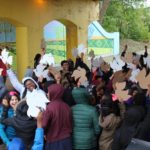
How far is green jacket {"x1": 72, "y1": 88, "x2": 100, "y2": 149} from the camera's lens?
434 centimetres

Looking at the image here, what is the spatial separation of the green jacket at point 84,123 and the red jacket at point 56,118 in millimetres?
98

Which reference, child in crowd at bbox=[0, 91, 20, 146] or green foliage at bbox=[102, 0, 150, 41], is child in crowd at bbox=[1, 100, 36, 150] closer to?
child in crowd at bbox=[0, 91, 20, 146]

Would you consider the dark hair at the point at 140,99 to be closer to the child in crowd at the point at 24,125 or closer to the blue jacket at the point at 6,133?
the child in crowd at the point at 24,125

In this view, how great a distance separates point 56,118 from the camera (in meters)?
4.23

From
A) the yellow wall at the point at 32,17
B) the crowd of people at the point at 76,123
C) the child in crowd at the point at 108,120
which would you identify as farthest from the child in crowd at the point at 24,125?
the yellow wall at the point at 32,17

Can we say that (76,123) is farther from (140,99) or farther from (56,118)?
(140,99)

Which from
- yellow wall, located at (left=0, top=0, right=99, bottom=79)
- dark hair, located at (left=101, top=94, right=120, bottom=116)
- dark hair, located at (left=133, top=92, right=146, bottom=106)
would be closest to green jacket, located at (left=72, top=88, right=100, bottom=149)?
dark hair, located at (left=101, top=94, right=120, bottom=116)

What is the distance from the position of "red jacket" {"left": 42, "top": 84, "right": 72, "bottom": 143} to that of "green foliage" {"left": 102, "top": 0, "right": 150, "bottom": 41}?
24651 mm

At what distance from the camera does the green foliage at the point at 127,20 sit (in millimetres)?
28969

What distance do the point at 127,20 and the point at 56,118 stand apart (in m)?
26.9

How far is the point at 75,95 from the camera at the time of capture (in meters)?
4.44

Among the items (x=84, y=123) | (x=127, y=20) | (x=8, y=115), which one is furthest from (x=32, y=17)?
(x=127, y=20)

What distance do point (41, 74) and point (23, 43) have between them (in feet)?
17.1

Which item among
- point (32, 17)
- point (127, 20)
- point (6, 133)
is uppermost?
point (127, 20)
